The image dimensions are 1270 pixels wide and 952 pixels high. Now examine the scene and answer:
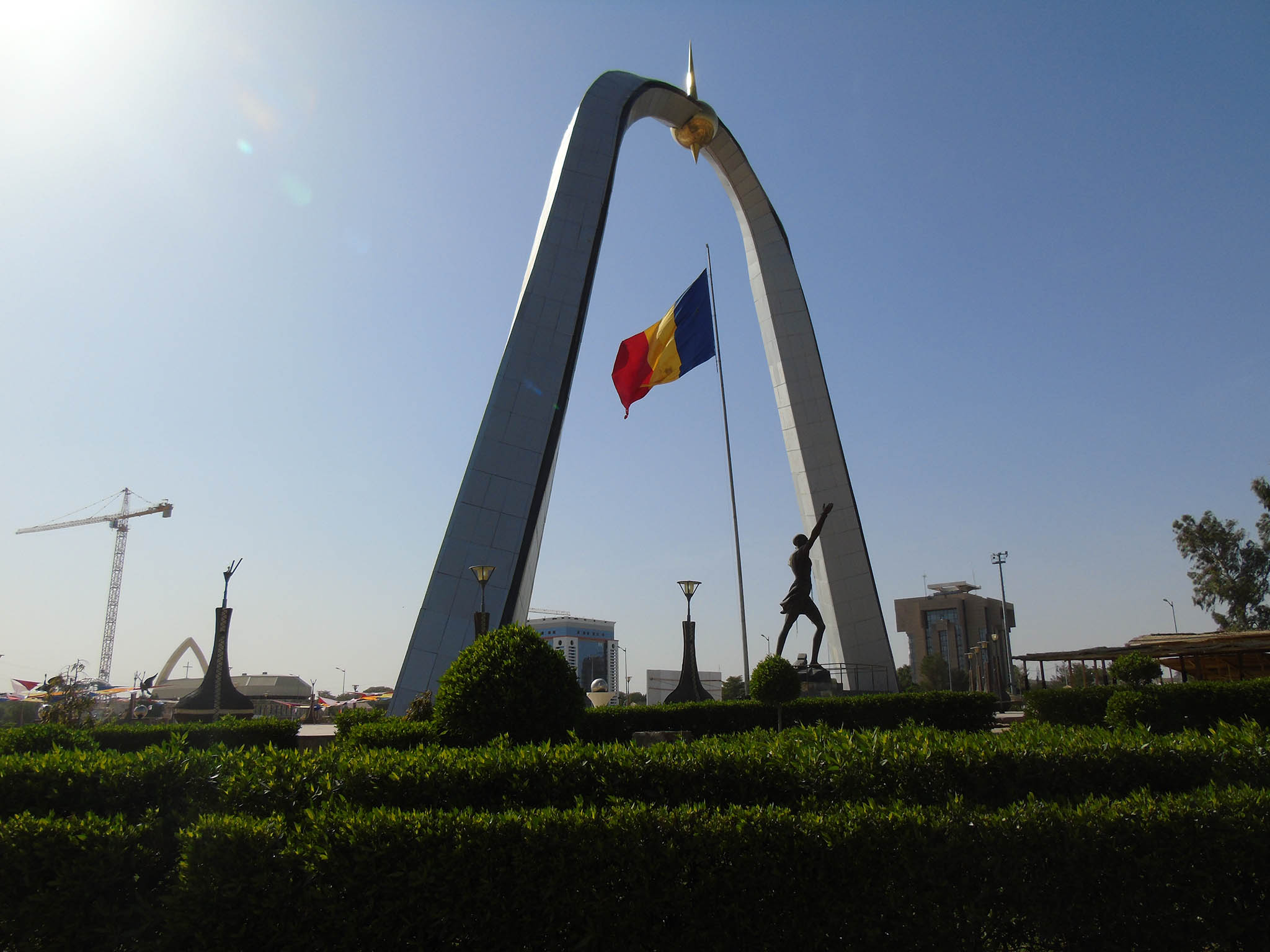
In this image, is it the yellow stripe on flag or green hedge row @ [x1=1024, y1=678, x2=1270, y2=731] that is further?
the yellow stripe on flag

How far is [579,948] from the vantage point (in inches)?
154

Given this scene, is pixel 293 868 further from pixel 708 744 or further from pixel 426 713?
pixel 426 713

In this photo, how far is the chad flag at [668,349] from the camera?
2053 cm

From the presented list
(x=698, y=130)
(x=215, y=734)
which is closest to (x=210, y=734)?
(x=215, y=734)

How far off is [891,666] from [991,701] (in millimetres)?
9439

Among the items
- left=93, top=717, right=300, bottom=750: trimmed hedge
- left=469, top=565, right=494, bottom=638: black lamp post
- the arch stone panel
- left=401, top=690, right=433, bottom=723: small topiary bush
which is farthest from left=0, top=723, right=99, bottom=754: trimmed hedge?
the arch stone panel

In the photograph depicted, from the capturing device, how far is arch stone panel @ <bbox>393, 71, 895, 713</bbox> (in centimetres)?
1880

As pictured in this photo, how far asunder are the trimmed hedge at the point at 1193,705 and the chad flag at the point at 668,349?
11.7m

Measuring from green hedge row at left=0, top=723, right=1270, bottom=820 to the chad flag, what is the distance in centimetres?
1574

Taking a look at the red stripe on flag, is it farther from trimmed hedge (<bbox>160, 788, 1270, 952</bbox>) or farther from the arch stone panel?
trimmed hedge (<bbox>160, 788, 1270, 952</bbox>)

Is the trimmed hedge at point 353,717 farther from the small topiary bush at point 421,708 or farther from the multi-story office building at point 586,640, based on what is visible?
the multi-story office building at point 586,640

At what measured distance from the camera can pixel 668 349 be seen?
67.5ft

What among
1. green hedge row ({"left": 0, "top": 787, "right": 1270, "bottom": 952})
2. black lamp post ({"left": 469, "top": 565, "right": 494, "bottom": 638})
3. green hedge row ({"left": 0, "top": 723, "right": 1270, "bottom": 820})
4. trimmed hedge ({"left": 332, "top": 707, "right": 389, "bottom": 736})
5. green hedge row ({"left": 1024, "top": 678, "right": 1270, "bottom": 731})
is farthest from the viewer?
black lamp post ({"left": 469, "top": 565, "right": 494, "bottom": 638})

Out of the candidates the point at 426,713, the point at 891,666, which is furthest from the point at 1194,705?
the point at 426,713
